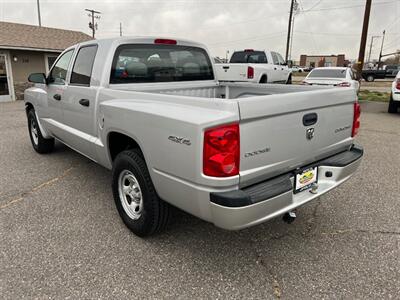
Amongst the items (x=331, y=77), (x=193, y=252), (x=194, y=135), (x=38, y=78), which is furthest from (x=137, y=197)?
(x=331, y=77)

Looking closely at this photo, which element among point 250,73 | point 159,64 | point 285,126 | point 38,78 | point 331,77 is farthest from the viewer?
point 250,73

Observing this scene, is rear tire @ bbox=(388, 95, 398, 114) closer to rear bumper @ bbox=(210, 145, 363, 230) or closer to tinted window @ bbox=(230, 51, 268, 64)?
tinted window @ bbox=(230, 51, 268, 64)

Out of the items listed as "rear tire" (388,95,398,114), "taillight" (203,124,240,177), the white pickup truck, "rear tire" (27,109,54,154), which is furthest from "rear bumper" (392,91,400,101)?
"taillight" (203,124,240,177)

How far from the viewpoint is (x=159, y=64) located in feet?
12.6

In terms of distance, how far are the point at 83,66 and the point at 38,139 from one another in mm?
2514

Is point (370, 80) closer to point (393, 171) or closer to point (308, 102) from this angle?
point (393, 171)

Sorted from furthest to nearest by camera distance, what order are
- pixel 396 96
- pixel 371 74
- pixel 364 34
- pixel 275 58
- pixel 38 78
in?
pixel 371 74 → pixel 364 34 → pixel 275 58 → pixel 396 96 → pixel 38 78

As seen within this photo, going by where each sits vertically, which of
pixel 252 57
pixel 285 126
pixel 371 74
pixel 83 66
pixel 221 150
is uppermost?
pixel 252 57

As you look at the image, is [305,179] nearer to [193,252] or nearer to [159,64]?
[193,252]

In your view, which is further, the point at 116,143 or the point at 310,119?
the point at 116,143

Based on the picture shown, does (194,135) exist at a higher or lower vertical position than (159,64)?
lower

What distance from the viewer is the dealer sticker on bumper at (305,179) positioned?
101 inches

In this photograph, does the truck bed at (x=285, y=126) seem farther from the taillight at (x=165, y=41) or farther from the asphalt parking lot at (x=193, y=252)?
the taillight at (x=165, y=41)

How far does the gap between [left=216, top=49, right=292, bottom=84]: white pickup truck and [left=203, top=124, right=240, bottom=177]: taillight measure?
32.3 feet
